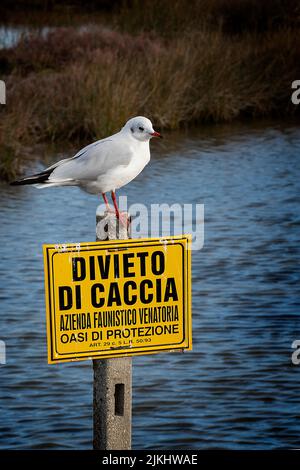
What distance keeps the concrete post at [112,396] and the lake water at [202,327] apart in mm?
1973

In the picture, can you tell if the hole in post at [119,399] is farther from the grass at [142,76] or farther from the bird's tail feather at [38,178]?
the grass at [142,76]

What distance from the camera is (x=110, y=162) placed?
15.5 ft

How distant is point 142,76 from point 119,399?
12.7 meters

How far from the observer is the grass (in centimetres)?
1494

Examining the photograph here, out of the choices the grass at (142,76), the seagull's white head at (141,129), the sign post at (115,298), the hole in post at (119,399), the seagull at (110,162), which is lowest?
the hole in post at (119,399)

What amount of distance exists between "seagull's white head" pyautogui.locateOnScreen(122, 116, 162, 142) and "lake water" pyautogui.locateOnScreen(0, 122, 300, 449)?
212 centimetres

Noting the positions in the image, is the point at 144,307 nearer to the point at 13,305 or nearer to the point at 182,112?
the point at 13,305

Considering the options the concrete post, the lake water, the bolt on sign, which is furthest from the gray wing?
the lake water

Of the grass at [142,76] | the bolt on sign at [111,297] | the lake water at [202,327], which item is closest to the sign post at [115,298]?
the bolt on sign at [111,297]

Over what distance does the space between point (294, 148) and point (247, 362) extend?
8575 mm

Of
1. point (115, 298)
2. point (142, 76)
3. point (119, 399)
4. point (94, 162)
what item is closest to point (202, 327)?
point (94, 162)

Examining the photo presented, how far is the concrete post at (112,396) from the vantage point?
4.13 meters

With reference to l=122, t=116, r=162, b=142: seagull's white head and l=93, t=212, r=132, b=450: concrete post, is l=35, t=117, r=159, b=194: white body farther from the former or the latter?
l=93, t=212, r=132, b=450: concrete post

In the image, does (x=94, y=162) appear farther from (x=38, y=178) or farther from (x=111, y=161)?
(x=38, y=178)
